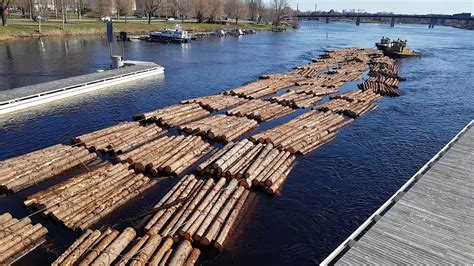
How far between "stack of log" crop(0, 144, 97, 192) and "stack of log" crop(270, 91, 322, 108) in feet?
97.3

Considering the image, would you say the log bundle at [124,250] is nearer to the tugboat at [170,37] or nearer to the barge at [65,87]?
the barge at [65,87]

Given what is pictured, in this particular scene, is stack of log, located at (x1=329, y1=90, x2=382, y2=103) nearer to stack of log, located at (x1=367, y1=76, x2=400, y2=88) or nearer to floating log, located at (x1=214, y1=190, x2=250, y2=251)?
stack of log, located at (x1=367, y1=76, x2=400, y2=88)

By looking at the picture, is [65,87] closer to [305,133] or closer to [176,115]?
[176,115]

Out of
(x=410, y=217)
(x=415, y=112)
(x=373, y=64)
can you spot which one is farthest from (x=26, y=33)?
(x=410, y=217)

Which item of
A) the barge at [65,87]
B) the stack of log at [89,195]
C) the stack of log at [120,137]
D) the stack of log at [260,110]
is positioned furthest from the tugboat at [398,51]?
the stack of log at [89,195]

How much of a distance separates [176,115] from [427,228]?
32.0m

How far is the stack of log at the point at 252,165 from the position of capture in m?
31.0

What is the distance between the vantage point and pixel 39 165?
104ft

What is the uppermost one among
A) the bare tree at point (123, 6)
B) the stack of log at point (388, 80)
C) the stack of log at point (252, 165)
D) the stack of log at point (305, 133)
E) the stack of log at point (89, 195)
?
the bare tree at point (123, 6)

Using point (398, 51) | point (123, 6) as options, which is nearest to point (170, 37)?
point (123, 6)

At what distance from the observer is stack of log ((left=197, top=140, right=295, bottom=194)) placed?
31.0m

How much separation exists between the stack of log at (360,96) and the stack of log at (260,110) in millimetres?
11177

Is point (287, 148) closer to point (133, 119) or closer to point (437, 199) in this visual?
point (437, 199)

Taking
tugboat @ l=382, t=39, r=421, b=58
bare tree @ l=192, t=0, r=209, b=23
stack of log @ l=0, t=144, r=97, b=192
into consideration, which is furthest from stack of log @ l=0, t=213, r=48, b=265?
bare tree @ l=192, t=0, r=209, b=23
